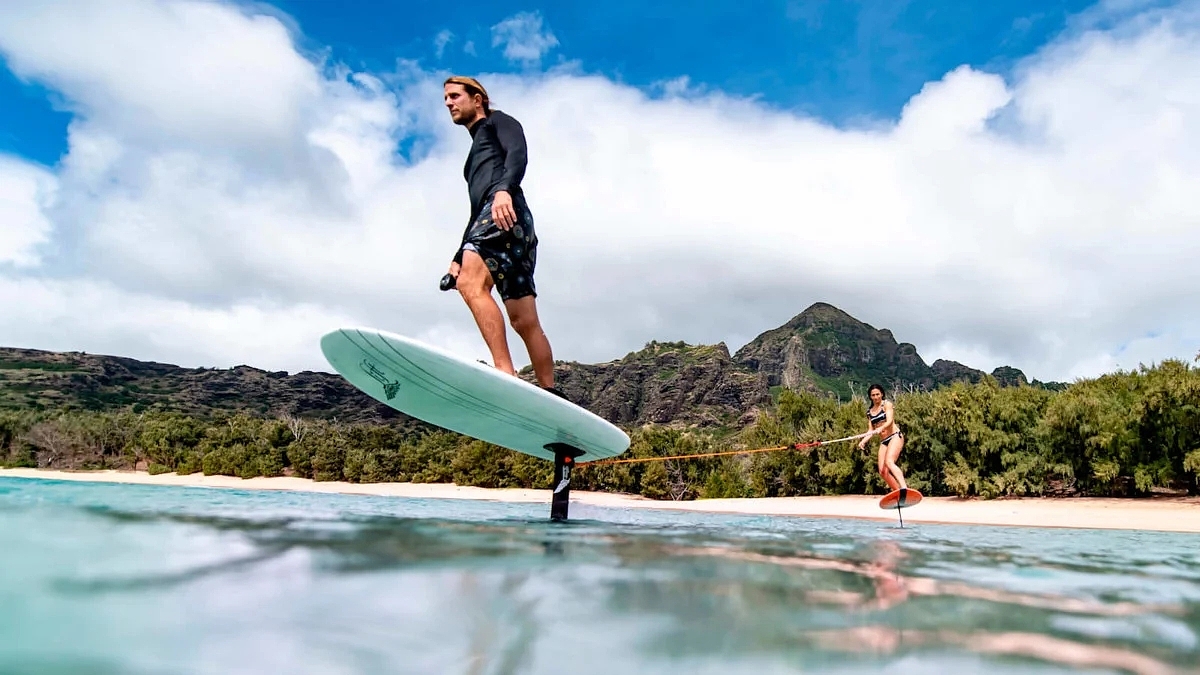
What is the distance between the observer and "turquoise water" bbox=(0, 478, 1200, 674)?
3.85ft

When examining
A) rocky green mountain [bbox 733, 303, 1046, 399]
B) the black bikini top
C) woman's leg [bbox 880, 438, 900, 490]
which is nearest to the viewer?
woman's leg [bbox 880, 438, 900, 490]

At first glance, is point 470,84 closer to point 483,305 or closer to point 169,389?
point 483,305

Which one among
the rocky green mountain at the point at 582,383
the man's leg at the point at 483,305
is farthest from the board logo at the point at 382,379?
the rocky green mountain at the point at 582,383

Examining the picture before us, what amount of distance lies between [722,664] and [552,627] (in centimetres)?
36

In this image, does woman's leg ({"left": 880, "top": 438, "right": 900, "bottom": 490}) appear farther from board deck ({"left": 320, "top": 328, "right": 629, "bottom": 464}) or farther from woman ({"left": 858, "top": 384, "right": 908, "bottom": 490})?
board deck ({"left": 320, "top": 328, "right": 629, "bottom": 464})

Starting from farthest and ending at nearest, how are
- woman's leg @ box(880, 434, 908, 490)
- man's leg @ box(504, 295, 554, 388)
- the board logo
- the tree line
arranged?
the tree line
woman's leg @ box(880, 434, 908, 490)
man's leg @ box(504, 295, 554, 388)
the board logo

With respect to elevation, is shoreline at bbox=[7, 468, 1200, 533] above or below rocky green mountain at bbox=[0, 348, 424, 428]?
below

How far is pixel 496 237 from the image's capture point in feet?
14.8

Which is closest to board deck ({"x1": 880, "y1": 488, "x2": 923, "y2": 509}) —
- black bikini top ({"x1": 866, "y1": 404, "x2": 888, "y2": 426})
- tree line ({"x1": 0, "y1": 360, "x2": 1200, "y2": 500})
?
black bikini top ({"x1": 866, "y1": 404, "x2": 888, "y2": 426})

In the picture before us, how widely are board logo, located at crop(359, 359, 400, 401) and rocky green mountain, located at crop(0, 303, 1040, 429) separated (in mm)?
52675

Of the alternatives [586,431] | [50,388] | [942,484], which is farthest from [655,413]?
[586,431]

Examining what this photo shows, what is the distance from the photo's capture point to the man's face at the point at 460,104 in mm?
4961

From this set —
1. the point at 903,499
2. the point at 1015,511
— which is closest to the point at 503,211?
the point at 903,499

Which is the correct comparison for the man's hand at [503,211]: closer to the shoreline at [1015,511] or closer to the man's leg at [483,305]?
the man's leg at [483,305]
